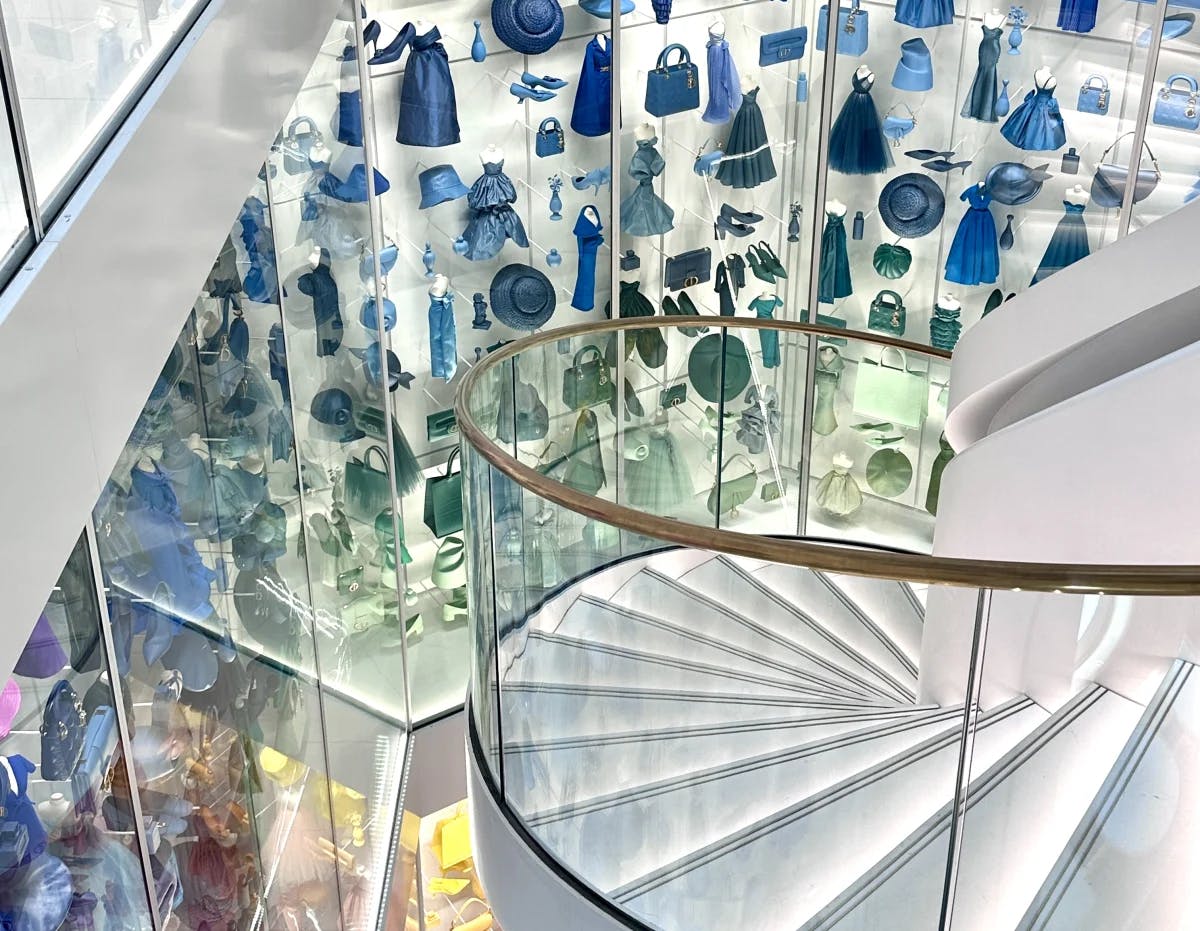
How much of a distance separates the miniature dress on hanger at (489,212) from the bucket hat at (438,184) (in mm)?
117

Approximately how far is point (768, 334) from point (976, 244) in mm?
1124

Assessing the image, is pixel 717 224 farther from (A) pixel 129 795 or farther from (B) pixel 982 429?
(A) pixel 129 795

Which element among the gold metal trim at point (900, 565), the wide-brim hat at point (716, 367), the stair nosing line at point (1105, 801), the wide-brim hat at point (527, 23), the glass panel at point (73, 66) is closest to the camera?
the glass panel at point (73, 66)

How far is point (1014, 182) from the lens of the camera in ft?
20.1

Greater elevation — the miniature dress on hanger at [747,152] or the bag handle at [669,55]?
the bag handle at [669,55]

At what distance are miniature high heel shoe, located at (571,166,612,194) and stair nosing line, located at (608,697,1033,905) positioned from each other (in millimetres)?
3776

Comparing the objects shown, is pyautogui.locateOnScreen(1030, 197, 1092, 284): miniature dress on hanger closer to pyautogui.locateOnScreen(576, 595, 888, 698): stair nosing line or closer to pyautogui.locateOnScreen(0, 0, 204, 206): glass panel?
→ pyautogui.locateOnScreen(576, 595, 888, 698): stair nosing line

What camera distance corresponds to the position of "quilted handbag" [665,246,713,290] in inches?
255

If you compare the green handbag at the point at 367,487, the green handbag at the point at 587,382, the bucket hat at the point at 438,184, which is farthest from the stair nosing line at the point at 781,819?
the bucket hat at the point at 438,184

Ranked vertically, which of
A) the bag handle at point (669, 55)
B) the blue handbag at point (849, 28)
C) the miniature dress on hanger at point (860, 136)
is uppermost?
the blue handbag at point (849, 28)

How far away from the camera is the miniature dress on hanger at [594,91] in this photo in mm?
5793

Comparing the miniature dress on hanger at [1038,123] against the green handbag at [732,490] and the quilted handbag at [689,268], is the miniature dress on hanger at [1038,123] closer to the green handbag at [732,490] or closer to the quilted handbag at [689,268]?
the quilted handbag at [689,268]

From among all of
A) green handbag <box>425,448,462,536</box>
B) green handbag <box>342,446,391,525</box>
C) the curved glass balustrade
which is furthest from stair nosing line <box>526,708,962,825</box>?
green handbag <box>425,448,462,536</box>

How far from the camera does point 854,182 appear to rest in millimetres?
6594
